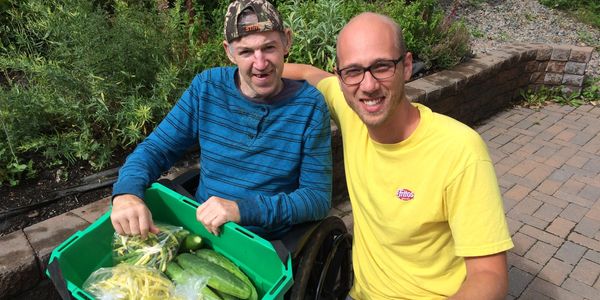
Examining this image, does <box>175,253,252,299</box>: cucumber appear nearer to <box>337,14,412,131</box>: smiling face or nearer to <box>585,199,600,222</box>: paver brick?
<box>337,14,412,131</box>: smiling face

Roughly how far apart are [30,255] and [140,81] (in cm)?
149

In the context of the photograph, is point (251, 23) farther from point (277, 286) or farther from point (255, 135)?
point (277, 286)

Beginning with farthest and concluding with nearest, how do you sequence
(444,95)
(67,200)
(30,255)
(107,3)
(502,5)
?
1. (502,5)
2. (444,95)
3. (107,3)
4. (67,200)
5. (30,255)

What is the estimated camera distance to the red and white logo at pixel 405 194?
1.63m

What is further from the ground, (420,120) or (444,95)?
(420,120)

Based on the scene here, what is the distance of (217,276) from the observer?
159 cm

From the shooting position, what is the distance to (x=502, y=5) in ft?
29.0

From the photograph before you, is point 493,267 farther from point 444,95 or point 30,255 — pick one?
point 444,95

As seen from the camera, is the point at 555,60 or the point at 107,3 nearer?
the point at 107,3

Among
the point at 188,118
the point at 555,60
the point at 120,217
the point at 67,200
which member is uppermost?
the point at 188,118

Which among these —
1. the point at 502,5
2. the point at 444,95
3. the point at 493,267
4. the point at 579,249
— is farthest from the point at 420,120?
the point at 502,5

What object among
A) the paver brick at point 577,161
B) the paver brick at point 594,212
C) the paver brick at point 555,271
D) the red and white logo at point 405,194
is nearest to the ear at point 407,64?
the red and white logo at point 405,194

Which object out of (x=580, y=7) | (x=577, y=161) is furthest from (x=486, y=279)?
(x=580, y=7)

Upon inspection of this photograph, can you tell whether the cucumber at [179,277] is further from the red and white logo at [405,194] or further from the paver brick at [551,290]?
the paver brick at [551,290]
